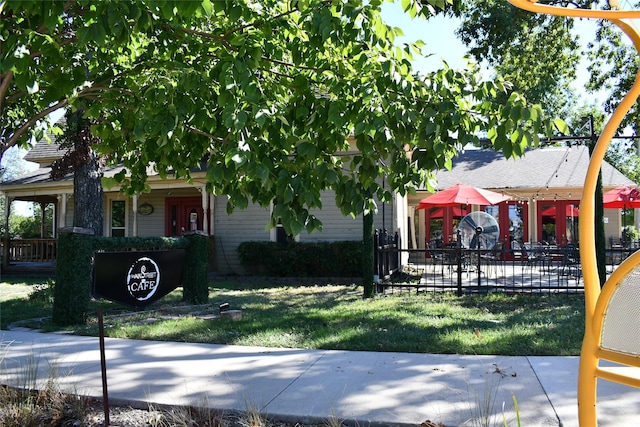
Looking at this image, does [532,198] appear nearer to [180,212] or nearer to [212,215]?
[212,215]

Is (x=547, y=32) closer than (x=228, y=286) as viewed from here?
No

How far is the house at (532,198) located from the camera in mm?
21406

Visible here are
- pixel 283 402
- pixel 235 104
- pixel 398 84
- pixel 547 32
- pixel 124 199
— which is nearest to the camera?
pixel 235 104

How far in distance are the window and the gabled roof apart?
12.7 m

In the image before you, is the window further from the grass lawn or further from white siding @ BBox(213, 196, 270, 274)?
the grass lawn

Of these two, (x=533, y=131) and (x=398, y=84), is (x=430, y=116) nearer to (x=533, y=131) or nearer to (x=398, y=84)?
(x=398, y=84)

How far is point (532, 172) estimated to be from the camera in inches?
890

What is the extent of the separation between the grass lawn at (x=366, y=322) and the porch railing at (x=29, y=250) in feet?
24.4

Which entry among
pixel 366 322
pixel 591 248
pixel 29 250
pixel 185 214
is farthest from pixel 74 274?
pixel 29 250

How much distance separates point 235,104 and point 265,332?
14.8ft

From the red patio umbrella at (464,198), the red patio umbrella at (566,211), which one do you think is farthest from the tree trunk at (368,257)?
the red patio umbrella at (566,211)

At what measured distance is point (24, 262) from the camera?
19.3m

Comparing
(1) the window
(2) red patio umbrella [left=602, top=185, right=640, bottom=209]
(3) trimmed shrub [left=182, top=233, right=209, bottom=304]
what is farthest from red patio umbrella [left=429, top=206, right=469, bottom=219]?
(3) trimmed shrub [left=182, top=233, right=209, bottom=304]

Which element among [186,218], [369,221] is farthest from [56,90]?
[186,218]
